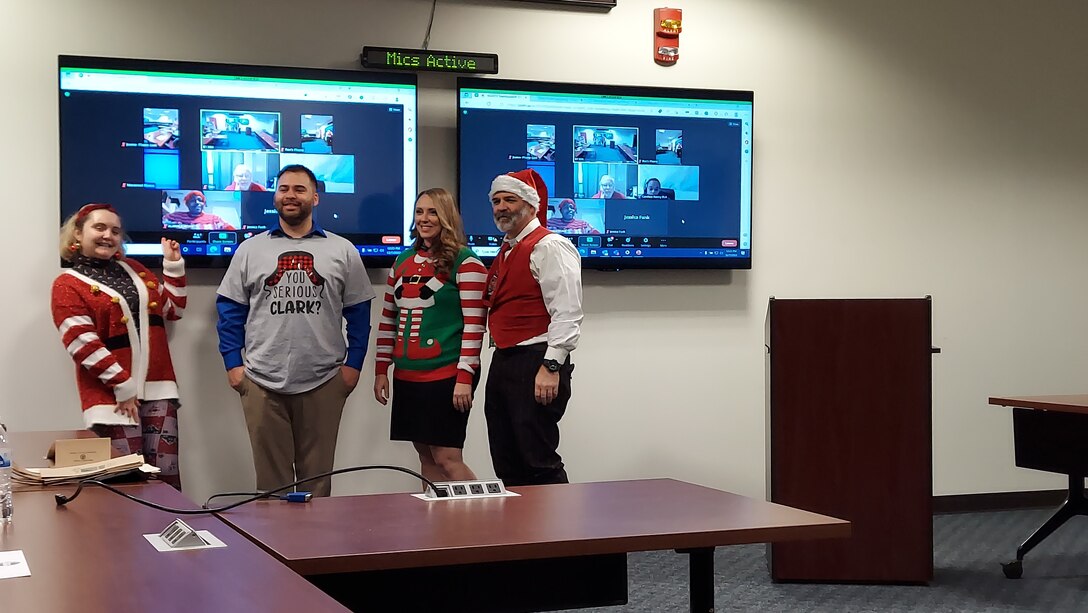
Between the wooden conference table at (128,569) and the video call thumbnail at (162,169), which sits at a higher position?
the video call thumbnail at (162,169)

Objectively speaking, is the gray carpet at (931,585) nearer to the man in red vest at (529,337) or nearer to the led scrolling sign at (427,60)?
the man in red vest at (529,337)

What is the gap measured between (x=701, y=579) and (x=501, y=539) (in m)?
0.47

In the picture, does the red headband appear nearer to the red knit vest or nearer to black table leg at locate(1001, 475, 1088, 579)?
the red knit vest

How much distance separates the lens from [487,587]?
6.16ft

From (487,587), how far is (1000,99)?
14.6 feet

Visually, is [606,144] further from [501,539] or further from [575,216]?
[501,539]

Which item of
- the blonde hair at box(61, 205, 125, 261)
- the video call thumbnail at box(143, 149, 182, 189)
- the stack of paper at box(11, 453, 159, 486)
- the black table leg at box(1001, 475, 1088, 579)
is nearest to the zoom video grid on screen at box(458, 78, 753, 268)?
the video call thumbnail at box(143, 149, 182, 189)

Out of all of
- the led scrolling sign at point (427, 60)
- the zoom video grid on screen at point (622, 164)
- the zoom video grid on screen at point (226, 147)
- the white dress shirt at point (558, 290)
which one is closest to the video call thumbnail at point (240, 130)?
the zoom video grid on screen at point (226, 147)

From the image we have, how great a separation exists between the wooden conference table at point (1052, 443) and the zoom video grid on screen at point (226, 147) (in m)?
2.47

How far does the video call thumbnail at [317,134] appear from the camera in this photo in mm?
4363

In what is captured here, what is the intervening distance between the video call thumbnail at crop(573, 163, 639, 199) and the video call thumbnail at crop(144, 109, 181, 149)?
1617 mm

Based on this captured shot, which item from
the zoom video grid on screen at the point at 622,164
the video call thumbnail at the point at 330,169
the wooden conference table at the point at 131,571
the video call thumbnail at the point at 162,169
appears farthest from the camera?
the zoom video grid on screen at the point at 622,164

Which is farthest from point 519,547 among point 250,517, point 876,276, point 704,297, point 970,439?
point 970,439

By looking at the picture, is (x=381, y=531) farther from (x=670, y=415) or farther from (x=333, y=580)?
(x=670, y=415)
